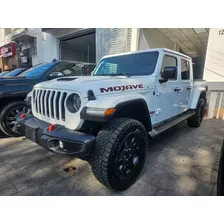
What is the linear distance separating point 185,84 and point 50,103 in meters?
2.90

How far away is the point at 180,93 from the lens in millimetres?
3385

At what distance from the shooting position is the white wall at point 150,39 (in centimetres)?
699

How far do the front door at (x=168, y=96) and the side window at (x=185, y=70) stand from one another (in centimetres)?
36

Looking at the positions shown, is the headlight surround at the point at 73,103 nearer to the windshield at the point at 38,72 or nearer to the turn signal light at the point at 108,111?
the turn signal light at the point at 108,111

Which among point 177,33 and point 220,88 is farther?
point 177,33

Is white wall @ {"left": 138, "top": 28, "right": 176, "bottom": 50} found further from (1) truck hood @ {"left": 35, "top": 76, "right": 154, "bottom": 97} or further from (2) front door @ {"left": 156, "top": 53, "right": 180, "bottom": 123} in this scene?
(1) truck hood @ {"left": 35, "top": 76, "right": 154, "bottom": 97}

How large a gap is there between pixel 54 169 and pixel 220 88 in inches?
228

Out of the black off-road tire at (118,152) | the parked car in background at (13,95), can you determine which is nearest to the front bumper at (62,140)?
the black off-road tire at (118,152)

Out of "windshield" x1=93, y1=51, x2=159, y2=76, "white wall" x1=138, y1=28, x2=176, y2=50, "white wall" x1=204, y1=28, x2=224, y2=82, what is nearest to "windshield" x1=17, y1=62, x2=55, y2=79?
"windshield" x1=93, y1=51, x2=159, y2=76

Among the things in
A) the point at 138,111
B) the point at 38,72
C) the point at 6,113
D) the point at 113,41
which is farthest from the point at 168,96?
the point at 113,41

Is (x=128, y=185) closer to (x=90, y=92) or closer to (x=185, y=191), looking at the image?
(x=185, y=191)

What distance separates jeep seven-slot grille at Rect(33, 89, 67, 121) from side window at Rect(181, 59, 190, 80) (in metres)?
2.67

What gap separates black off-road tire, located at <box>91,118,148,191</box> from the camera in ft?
5.50

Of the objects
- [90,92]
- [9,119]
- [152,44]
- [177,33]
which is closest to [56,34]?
[152,44]
